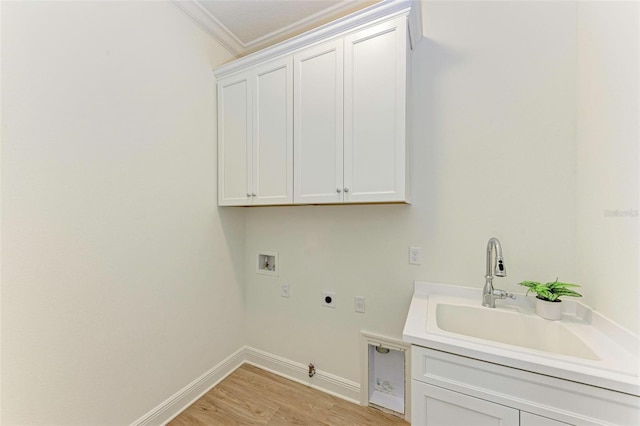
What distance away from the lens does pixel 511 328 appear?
127 cm

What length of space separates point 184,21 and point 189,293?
1.95 meters

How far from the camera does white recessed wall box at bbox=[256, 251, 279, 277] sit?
2.14m

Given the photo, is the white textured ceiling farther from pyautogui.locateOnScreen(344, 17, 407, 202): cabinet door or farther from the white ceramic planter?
the white ceramic planter

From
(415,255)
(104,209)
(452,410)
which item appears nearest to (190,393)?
(104,209)

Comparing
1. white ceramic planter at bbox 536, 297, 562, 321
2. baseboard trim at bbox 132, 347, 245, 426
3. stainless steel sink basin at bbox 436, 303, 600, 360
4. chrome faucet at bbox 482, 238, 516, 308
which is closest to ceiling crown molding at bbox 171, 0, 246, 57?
chrome faucet at bbox 482, 238, 516, 308

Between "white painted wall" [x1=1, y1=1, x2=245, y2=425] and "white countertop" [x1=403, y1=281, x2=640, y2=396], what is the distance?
154 cm

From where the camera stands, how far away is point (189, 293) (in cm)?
179

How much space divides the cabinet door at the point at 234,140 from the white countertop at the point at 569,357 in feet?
4.66

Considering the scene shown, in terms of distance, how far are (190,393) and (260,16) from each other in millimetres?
2813

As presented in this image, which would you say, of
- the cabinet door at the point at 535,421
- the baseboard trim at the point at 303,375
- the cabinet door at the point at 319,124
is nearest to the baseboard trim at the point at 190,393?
the baseboard trim at the point at 303,375

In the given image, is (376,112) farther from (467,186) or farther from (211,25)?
(211,25)

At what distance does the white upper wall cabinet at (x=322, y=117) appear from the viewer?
1.39m

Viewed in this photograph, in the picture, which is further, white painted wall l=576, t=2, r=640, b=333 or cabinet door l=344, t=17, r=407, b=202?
cabinet door l=344, t=17, r=407, b=202

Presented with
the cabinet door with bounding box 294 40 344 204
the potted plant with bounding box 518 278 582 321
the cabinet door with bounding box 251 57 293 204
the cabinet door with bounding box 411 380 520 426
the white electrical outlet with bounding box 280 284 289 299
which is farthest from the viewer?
the white electrical outlet with bounding box 280 284 289 299
